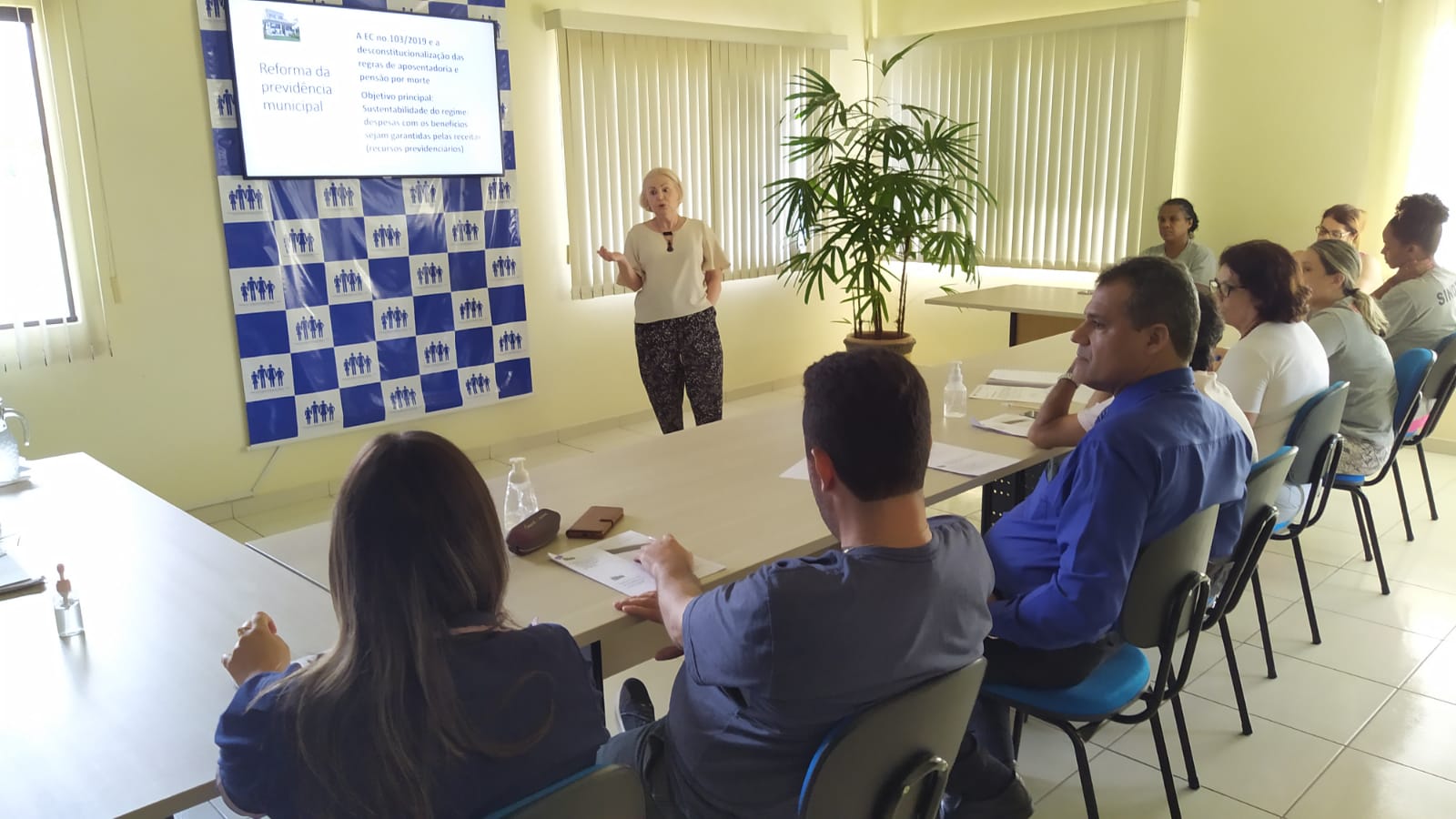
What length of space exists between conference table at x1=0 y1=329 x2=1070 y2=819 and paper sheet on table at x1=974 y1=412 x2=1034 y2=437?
4 cm

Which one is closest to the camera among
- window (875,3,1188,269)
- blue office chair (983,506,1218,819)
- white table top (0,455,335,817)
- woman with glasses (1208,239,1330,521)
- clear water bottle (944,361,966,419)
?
white table top (0,455,335,817)

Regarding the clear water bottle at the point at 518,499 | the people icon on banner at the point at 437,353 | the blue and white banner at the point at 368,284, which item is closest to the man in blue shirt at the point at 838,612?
the clear water bottle at the point at 518,499

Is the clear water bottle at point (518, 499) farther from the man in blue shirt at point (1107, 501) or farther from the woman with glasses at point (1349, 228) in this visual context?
the woman with glasses at point (1349, 228)

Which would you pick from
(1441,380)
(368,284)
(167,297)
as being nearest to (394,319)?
(368,284)

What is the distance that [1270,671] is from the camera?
290 centimetres

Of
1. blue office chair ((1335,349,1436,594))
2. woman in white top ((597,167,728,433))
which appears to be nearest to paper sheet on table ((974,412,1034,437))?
blue office chair ((1335,349,1436,594))

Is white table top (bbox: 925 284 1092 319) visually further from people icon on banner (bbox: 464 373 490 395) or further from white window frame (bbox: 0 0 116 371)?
white window frame (bbox: 0 0 116 371)

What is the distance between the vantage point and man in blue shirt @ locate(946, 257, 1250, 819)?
184 centimetres

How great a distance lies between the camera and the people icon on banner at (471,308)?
514 cm

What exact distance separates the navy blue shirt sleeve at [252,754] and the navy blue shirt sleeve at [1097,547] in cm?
135

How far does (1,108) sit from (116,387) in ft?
3.62

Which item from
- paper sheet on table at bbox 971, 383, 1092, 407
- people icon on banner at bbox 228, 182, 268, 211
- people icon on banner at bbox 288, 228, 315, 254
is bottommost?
paper sheet on table at bbox 971, 383, 1092, 407

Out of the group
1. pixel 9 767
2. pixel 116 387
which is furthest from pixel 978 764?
pixel 116 387

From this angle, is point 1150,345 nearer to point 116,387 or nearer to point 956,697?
point 956,697
